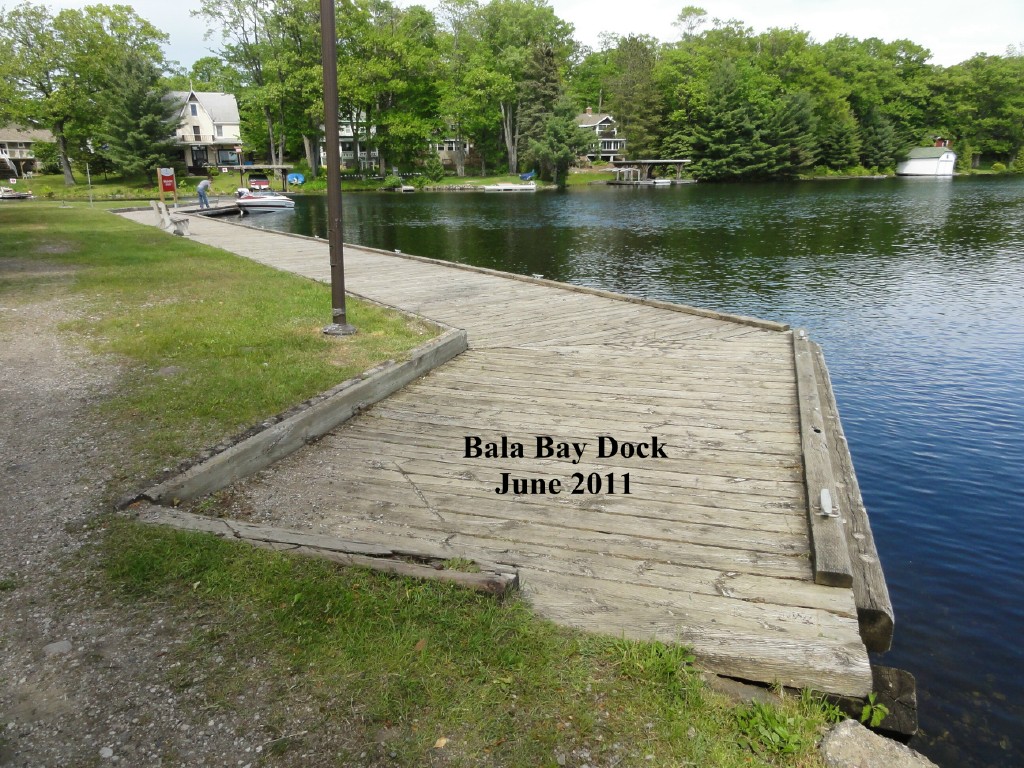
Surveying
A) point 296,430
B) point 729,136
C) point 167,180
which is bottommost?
point 296,430

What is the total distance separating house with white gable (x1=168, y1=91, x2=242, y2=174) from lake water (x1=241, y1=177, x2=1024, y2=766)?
131 ft

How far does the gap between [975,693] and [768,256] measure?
22.8m

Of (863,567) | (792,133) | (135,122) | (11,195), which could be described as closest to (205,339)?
(863,567)

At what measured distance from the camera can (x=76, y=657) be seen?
116 inches

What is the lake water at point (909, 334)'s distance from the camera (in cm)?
484

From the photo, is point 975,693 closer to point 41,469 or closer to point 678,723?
point 678,723

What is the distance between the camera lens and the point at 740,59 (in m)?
87.0

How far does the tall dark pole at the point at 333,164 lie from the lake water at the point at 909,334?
655 cm

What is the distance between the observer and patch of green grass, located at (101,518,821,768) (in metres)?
2.63

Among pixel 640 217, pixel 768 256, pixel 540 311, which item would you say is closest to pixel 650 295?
pixel 540 311

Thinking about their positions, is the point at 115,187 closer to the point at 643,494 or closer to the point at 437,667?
the point at 643,494

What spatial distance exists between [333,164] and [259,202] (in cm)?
3833

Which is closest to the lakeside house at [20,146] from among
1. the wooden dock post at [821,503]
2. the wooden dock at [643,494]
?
the wooden dock at [643,494]

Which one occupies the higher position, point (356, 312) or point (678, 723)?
point (356, 312)
